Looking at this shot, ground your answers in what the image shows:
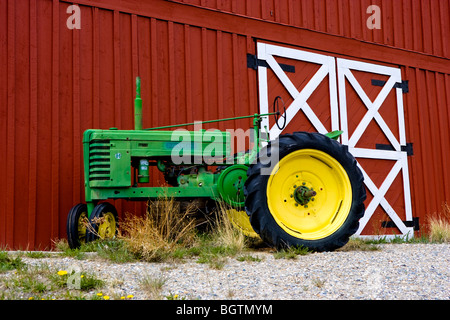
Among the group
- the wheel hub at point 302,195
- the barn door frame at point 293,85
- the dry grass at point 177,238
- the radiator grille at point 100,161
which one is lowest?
the dry grass at point 177,238

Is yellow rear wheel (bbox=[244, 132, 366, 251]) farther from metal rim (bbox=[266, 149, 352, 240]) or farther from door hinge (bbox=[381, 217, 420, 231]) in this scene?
door hinge (bbox=[381, 217, 420, 231])

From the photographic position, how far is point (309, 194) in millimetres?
4758

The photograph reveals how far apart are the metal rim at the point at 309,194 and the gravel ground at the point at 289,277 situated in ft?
1.50

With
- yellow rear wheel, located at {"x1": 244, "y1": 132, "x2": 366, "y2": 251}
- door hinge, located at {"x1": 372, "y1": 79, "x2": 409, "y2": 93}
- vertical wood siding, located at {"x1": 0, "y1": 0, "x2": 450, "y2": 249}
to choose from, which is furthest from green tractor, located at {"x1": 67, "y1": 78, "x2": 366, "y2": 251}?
door hinge, located at {"x1": 372, "y1": 79, "x2": 409, "y2": 93}

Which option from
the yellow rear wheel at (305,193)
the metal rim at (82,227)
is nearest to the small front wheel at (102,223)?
the metal rim at (82,227)

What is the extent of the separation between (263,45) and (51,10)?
3.37m

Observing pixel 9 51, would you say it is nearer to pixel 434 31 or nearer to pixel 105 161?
pixel 105 161

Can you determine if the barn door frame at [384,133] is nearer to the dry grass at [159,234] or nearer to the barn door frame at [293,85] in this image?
the barn door frame at [293,85]

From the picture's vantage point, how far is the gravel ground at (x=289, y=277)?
3.15m

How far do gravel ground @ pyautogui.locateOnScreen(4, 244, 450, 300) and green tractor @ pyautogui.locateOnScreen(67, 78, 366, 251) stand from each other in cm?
46

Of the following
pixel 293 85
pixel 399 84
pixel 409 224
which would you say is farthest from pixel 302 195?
pixel 399 84

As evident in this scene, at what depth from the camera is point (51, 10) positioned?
625 cm

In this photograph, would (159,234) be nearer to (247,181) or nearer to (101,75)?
(247,181)

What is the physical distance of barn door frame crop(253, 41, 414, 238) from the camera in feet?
26.1
